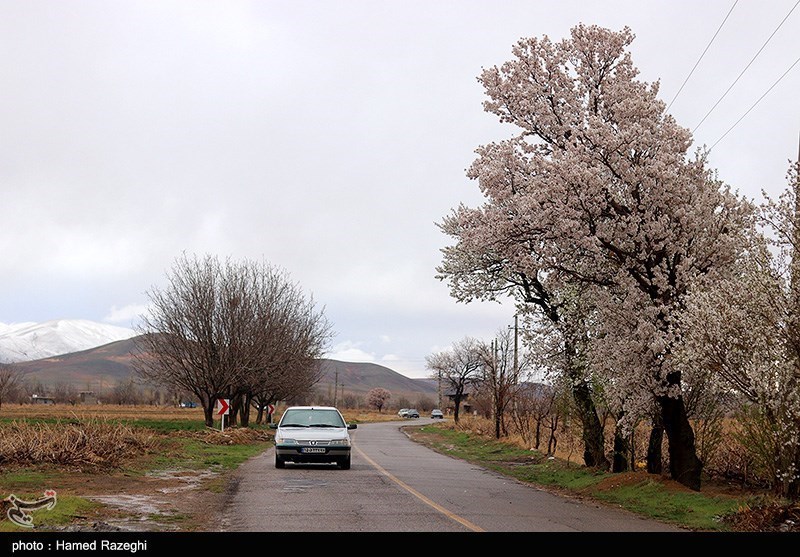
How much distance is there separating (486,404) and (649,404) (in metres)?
41.7

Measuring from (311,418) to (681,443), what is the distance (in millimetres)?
10423

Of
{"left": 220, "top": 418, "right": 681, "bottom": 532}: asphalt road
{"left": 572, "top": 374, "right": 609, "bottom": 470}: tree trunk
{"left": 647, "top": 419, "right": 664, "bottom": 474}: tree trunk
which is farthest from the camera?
{"left": 572, "top": 374, "right": 609, "bottom": 470}: tree trunk

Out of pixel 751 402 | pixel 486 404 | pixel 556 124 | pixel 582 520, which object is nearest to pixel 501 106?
pixel 556 124

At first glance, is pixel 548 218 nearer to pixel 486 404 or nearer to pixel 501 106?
pixel 501 106

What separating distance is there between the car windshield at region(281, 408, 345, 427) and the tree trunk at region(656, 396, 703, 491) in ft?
31.2

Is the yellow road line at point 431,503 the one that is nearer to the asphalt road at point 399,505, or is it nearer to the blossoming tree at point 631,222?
the asphalt road at point 399,505

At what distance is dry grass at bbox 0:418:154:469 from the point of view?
1852 centimetres

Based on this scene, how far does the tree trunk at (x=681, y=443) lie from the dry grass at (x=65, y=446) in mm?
12492

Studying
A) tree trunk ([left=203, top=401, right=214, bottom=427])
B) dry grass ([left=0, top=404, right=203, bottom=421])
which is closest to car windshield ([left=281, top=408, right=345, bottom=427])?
tree trunk ([left=203, top=401, right=214, bottom=427])

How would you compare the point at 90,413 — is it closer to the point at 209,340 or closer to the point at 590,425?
the point at 209,340

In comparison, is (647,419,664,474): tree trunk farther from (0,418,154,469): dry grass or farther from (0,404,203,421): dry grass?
(0,404,203,421): dry grass

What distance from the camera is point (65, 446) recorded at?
19.1m

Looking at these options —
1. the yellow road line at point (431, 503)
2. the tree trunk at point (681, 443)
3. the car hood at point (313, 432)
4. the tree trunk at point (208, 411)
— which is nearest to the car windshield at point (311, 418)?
the car hood at point (313, 432)

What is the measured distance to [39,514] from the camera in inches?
432
